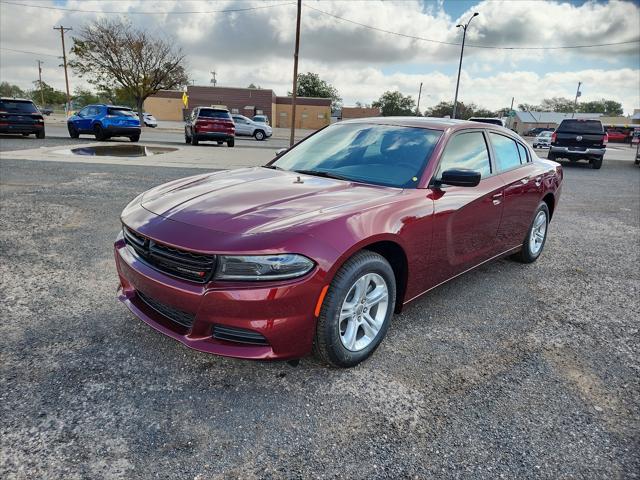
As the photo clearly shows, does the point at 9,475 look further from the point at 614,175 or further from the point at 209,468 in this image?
the point at 614,175

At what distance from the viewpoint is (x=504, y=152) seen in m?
4.24

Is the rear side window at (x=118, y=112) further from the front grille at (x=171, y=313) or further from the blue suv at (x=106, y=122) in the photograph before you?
the front grille at (x=171, y=313)

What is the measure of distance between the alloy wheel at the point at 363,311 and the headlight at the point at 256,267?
1.47 feet

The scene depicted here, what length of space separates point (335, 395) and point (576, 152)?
58.3 ft

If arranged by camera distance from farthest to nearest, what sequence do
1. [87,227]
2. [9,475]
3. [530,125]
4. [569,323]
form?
[530,125] < [87,227] < [569,323] < [9,475]

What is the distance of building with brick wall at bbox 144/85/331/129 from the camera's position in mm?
62081

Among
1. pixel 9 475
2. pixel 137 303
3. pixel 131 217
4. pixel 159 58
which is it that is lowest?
pixel 9 475

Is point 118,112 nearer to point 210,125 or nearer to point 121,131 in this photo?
point 121,131

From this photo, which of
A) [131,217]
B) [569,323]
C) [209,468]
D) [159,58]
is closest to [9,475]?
[209,468]

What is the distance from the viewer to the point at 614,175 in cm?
1523

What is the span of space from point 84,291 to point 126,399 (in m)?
1.65

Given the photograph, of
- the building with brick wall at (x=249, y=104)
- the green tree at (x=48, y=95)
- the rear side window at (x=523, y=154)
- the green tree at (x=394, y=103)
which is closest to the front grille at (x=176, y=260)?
the rear side window at (x=523, y=154)

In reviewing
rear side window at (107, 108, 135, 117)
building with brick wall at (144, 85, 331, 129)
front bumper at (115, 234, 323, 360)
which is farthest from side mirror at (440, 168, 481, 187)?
building with brick wall at (144, 85, 331, 129)

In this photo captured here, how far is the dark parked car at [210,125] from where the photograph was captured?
19.0 meters
